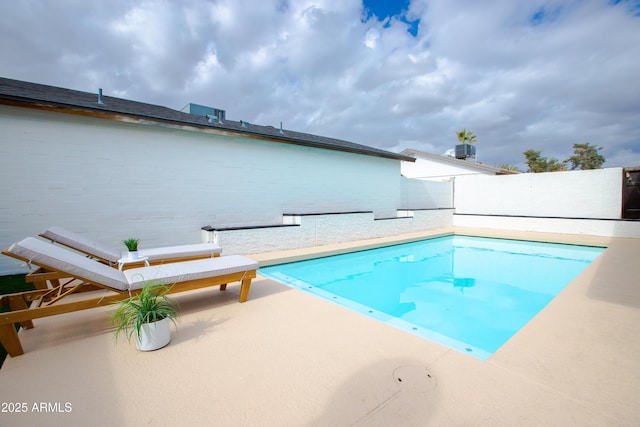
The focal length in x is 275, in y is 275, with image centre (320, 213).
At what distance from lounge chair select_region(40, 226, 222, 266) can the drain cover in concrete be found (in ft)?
12.7

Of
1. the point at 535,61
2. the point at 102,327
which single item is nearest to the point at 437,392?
the point at 102,327

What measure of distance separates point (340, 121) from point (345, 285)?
23650 mm

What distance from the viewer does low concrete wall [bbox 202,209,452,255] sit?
21.9 feet

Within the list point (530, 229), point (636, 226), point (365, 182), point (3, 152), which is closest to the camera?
point (3, 152)

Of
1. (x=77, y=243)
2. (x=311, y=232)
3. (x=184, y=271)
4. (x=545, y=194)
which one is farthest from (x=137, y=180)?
(x=545, y=194)

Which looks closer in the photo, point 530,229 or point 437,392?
point 437,392

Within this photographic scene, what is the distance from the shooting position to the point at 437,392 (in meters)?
1.89

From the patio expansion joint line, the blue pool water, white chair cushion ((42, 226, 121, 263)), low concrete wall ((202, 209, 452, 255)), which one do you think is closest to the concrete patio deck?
the patio expansion joint line

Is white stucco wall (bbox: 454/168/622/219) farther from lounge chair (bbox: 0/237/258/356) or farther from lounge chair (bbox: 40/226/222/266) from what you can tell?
lounge chair (bbox: 0/237/258/356)

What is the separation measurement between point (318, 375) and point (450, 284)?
4.60 m

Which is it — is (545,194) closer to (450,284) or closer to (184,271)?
(450,284)

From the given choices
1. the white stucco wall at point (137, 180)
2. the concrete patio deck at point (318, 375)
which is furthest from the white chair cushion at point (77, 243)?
the white stucco wall at point (137, 180)

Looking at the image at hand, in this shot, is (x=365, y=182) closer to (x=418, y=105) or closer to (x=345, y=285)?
(x=345, y=285)

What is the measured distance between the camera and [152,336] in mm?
2494
